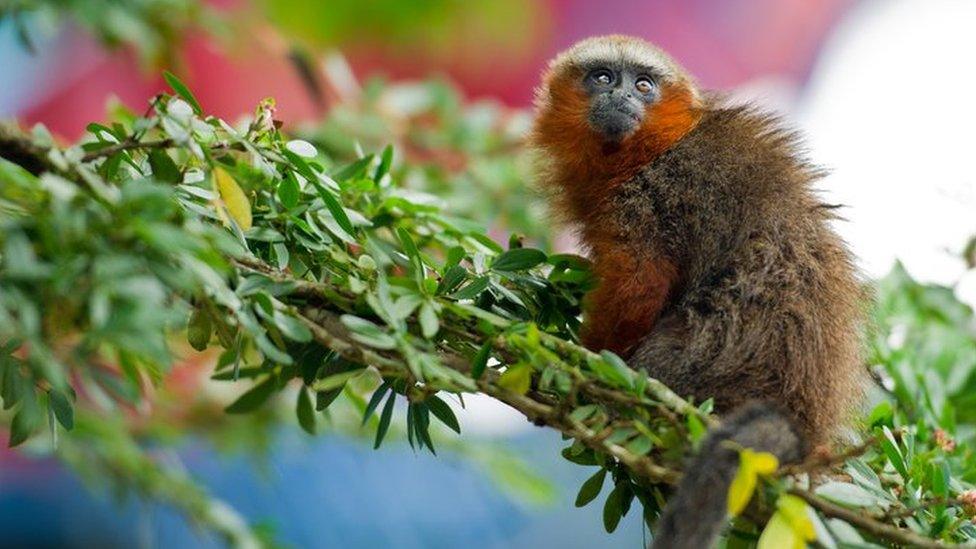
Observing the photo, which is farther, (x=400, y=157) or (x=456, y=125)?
(x=456, y=125)

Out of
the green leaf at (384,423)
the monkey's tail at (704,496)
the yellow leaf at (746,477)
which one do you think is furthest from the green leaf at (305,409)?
the yellow leaf at (746,477)

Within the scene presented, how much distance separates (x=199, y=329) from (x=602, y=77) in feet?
4.12

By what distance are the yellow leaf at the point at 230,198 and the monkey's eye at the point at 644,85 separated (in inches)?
45.5

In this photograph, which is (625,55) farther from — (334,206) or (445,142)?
(445,142)

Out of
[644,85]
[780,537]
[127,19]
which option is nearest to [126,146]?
[780,537]

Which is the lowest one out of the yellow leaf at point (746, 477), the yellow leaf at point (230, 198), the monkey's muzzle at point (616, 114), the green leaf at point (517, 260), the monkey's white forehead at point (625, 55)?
the yellow leaf at point (746, 477)

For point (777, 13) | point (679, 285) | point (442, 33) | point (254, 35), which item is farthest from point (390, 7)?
point (679, 285)

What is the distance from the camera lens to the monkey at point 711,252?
1881mm

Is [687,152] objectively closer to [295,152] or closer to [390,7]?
[295,152]

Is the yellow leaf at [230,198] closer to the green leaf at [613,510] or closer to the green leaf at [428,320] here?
the green leaf at [428,320]

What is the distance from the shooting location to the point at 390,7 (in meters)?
5.16

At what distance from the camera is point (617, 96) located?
242cm

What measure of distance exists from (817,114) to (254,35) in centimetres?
287

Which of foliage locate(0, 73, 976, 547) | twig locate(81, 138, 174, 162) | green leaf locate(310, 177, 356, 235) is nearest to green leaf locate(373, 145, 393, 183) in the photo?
foliage locate(0, 73, 976, 547)
